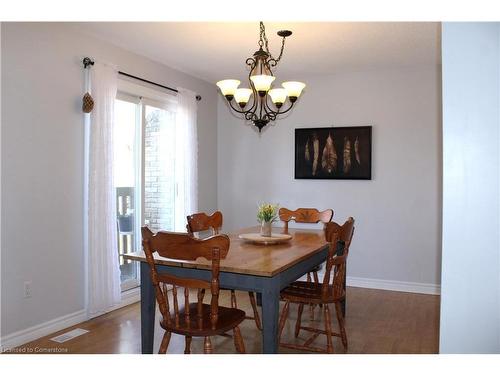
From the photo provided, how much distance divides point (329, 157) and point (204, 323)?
3.18 m

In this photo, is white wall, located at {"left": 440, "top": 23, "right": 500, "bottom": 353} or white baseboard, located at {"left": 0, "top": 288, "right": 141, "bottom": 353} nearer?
white wall, located at {"left": 440, "top": 23, "right": 500, "bottom": 353}

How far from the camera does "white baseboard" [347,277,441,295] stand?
4.73 m

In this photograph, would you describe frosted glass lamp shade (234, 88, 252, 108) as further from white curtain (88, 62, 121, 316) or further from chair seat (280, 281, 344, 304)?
chair seat (280, 281, 344, 304)

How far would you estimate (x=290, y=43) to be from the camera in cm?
396

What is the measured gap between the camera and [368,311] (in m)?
4.05

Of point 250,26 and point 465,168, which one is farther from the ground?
point 250,26

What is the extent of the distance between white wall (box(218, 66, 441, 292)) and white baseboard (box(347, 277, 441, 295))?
11mm

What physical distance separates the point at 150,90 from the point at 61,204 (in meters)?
1.56

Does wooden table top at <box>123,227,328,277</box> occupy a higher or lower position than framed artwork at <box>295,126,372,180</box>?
lower

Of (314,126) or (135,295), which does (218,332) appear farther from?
(314,126)

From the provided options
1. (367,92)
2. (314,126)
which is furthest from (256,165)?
(367,92)

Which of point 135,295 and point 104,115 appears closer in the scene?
point 104,115

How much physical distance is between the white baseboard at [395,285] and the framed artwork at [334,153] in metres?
1.17

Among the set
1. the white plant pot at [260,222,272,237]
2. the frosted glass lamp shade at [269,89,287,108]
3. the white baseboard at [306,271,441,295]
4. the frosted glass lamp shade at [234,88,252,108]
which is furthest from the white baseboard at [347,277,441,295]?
the frosted glass lamp shade at [234,88,252,108]
